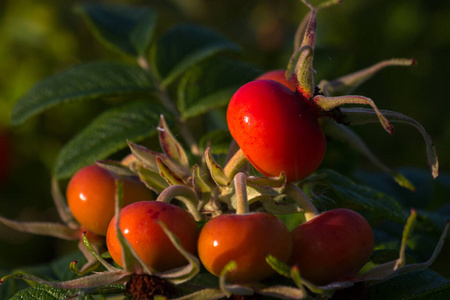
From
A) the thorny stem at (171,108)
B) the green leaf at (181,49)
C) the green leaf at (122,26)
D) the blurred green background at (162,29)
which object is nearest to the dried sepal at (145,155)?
the thorny stem at (171,108)

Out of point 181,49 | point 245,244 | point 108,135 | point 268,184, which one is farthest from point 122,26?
point 245,244

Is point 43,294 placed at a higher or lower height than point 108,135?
lower

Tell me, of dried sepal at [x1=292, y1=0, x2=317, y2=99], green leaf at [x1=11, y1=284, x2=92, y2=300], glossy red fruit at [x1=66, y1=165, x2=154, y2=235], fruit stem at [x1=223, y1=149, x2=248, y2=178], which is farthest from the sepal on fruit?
green leaf at [x1=11, y1=284, x2=92, y2=300]

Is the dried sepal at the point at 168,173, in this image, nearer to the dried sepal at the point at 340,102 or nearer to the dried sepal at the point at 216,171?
the dried sepal at the point at 216,171

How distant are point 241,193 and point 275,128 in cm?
15

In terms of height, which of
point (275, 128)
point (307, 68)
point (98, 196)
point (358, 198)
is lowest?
point (358, 198)

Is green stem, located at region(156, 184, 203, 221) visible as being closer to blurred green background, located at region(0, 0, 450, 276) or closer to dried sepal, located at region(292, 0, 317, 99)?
dried sepal, located at region(292, 0, 317, 99)

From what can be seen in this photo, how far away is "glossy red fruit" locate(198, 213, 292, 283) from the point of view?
1.03 metres

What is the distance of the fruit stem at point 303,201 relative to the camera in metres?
1.19

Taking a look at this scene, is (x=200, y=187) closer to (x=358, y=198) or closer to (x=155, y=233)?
(x=155, y=233)

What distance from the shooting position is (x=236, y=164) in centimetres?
123

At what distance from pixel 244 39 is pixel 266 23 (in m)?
0.37

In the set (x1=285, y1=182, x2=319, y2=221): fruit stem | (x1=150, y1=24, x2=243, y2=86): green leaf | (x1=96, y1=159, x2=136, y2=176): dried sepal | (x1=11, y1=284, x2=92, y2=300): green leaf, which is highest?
(x1=150, y1=24, x2=243, y2=86): green leaf

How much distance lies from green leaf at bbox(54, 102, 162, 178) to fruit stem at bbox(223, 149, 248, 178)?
73 centimetres
